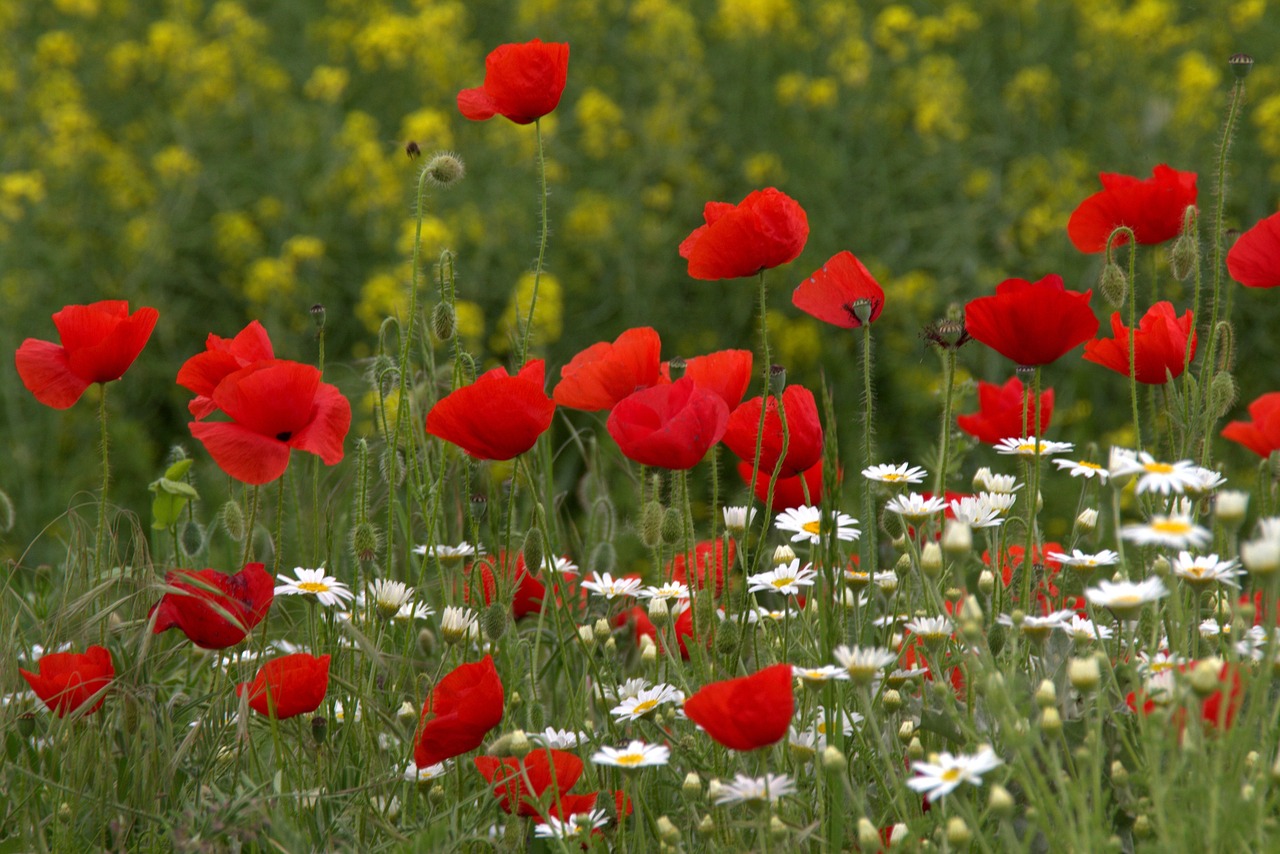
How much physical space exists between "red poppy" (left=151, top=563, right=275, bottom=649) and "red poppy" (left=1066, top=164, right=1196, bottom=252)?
1096 millimetres

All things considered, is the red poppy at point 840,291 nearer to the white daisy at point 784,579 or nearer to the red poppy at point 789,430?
the red poppy at point 789,430

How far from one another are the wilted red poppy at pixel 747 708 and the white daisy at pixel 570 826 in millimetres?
179

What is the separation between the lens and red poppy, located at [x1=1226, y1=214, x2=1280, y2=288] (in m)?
1.67

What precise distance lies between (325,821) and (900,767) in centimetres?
60

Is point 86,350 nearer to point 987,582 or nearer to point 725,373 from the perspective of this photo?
point 725,373

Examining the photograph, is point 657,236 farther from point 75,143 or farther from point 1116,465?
point 1116,465

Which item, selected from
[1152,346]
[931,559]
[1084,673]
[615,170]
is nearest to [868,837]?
[1084,673]

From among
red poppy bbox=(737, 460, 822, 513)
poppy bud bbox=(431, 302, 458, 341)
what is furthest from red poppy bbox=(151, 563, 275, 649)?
red poppy bbox=(737, 460, 822, 513)

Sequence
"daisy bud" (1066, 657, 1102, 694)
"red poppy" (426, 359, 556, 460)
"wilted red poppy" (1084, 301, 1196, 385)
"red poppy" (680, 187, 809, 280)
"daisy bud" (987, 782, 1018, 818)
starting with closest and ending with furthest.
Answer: "daisy bud" (987, 782, 1018, 818)
"daisy bud" (1066, 657, 1102, 694)
"red poppy" (426, 359, 556, 460)
"red poppy" (680, 187, 809, 280)
"wilted red poppy" (1084, 301, 1196, 385)

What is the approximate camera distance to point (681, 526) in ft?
5.20

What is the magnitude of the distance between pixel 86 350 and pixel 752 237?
31.2 inches

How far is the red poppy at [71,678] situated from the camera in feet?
5.03

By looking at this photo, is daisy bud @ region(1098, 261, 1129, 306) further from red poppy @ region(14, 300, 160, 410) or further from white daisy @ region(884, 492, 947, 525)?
red poppy @ region(14, 300, 160, 410)

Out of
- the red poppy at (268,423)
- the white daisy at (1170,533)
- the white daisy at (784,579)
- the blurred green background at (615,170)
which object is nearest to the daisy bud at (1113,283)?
the white daisy at (784,579)
